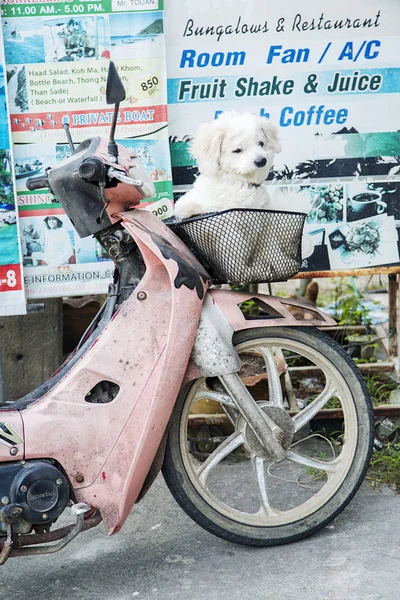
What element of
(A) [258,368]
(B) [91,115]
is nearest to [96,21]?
(B) [91,115]

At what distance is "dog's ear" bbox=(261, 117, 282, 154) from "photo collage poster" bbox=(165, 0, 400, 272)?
A: 0.35 metres

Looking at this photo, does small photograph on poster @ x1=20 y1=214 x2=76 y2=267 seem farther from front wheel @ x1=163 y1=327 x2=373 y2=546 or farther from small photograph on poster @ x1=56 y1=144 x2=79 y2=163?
front wheel @ x1=163 y1=327 x2=373 y2=546

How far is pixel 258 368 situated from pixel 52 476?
1566 mm

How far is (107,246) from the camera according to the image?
283 cm

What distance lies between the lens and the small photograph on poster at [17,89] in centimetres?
358

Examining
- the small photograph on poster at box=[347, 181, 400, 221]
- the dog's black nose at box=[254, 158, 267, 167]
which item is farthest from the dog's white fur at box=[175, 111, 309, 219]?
the small photograph on poster at box=[347, 181, 400, 221]

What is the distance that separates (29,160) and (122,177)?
1193 millimetres

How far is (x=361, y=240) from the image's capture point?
3.83 meters

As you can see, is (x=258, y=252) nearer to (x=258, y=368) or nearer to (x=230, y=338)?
(x=230, y=338)

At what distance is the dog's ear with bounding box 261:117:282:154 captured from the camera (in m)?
3.31

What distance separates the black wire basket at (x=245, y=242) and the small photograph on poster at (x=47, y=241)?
93cm

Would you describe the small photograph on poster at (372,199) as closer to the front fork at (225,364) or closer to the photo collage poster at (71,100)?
the photo collage poster at (71,100)

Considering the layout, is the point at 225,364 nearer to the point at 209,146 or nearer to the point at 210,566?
the point at 210,566

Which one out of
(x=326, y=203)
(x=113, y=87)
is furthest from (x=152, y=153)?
(x=113, y=87)
